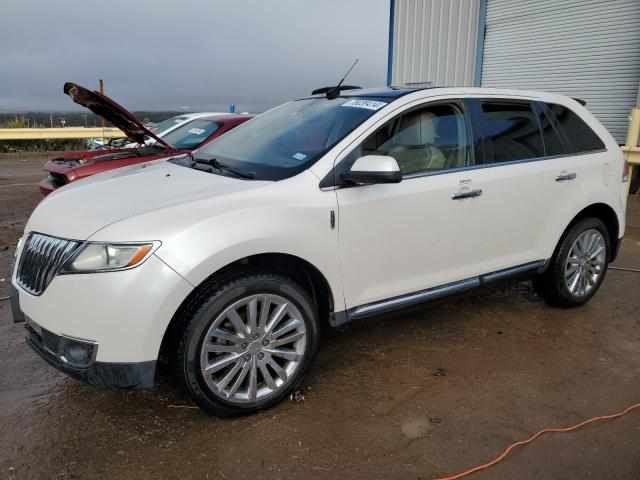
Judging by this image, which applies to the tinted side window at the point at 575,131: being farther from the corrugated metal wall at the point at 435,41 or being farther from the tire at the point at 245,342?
the corrugated metal wall at the point at 435,41

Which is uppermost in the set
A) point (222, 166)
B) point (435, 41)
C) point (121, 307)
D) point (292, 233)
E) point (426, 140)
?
point (435, 41)

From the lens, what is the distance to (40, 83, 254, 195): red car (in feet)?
17.9

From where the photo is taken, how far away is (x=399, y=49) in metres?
13.8

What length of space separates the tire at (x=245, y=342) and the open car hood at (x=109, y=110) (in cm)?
355

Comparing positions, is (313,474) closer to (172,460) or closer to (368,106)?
(172,460)

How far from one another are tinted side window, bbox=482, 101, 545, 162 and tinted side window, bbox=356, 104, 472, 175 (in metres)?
0.24

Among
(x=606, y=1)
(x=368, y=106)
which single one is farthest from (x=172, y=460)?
(x=606, y=1)

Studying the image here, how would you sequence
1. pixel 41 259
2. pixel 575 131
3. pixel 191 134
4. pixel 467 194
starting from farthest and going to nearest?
pixel 191 134 → pixel 575 131 → pixel 467 194 → pixel 41 259

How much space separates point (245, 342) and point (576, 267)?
9.61 ft

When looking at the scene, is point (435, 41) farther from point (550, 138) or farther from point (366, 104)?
point (366, 104)

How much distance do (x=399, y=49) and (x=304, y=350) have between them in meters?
12.4

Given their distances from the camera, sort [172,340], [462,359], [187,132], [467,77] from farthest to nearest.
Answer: [467,77] < [187,132] < [462,359] < [172,340]

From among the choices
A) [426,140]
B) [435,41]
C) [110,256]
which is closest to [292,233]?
[110,256]

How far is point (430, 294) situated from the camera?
11.3ft
